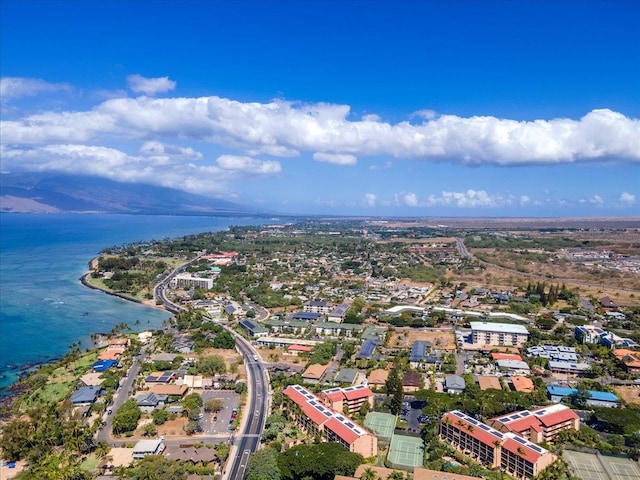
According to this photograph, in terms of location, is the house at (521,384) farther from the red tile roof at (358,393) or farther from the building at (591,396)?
the red tile roof at (358,393)

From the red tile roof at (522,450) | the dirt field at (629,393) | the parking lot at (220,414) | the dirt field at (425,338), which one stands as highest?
the red tile roof at (522,450)

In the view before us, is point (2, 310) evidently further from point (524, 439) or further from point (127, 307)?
point (524, 439)

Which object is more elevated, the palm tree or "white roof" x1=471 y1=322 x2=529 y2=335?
"white roof" x1=471 y1=322 x2=529 y2=335

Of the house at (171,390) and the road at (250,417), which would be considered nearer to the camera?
the road at (250,417)

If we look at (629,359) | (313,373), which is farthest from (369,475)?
(629,359)

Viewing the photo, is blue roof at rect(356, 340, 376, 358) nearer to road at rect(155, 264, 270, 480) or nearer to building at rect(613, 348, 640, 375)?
road at rect(155, 264, 270, 480)

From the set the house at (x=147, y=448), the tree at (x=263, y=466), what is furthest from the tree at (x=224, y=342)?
the tree at (x=263, y=466)

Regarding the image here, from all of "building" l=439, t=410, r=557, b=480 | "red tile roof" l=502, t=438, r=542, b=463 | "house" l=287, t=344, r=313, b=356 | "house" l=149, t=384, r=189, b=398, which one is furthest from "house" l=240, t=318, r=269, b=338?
"red tile roof" l=502, t=438, r=542, b=463
